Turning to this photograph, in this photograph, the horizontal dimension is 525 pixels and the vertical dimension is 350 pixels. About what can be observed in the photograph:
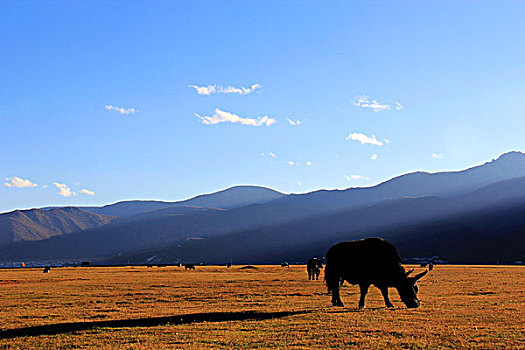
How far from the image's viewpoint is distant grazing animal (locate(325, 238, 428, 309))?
82.6 ft

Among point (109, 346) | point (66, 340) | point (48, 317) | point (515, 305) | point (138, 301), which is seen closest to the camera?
point (109, 346)

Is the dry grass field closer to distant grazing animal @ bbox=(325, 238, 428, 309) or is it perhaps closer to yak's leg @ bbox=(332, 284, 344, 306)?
yak's leg @ bbox=(332, 284, 344, 306)

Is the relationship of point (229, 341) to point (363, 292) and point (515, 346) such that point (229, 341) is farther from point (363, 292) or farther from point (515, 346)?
→ point (363, 292)

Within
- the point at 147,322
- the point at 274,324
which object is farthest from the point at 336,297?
the point at 147,322

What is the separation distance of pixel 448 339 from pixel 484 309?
31.6ft

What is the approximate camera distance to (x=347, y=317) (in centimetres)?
2233

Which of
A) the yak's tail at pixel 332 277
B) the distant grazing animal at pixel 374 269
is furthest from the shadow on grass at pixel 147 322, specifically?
the distant grazing animal at pixel 374 269

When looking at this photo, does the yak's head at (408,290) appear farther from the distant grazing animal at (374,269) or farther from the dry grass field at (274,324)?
the dry grass field at (274,324)

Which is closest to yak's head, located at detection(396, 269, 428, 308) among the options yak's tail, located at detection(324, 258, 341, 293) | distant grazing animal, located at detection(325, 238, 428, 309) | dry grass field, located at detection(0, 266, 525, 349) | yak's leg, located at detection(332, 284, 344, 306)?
distant grazing animal, located at detection(325, 238, 428, 309)

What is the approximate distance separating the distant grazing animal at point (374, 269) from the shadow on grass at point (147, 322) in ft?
10.2

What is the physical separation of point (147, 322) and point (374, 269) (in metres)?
11.5

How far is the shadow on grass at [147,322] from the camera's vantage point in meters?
20.1

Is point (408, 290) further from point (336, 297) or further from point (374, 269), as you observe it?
point (336, 297)

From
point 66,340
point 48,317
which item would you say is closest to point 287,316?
point 66,340
